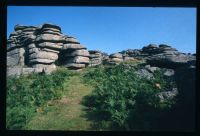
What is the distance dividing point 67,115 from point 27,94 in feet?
6.25

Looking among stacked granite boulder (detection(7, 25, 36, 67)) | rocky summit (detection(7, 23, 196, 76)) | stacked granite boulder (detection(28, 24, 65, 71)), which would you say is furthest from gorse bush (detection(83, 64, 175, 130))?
stacked granite boulder (detection(7, 25, 36, 67))

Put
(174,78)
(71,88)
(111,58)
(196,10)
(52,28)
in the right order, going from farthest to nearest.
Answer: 1. (52,28)
2. (111,58)
3. (71,88)
4. (174,78)
5. (196,10)

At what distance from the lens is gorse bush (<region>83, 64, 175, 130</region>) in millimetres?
6531

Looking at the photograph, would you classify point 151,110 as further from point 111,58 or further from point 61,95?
point 111,58

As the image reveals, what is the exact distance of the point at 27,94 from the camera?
854 centimetres

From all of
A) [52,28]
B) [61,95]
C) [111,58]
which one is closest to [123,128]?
[61,95]

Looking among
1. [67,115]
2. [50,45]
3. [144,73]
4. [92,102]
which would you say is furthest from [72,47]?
[67,115]

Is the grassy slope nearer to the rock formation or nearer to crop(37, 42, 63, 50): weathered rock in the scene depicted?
the rock formation

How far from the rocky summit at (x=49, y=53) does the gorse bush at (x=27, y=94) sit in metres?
1.35

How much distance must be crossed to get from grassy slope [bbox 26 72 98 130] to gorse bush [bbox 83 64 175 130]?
0.30m

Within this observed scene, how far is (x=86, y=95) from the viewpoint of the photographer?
8.20 m
